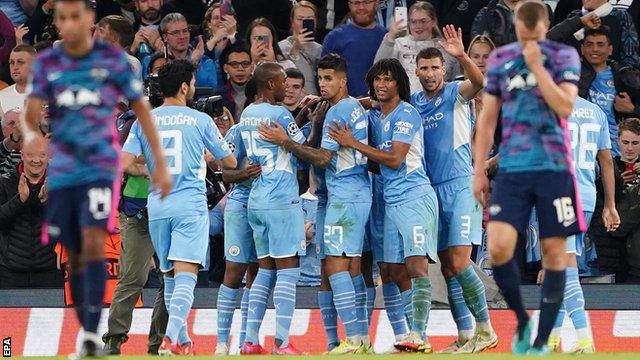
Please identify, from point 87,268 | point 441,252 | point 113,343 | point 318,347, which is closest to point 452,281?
point 441,252

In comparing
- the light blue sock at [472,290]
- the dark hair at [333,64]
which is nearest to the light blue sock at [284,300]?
the light blue sock at [472,290]

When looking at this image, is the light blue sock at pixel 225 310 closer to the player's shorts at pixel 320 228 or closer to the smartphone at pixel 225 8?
the player's shorts at pixel 320 228

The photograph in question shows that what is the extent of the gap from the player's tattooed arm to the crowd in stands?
4.60 ft

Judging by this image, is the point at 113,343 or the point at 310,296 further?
the point at 310,296

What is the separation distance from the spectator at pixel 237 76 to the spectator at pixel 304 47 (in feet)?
1.75

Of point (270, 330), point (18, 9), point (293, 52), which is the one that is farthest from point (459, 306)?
point (18, 9)

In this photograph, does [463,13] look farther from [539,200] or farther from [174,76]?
[539,200]

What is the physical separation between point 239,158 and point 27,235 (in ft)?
10.6

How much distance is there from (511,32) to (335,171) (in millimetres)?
4870

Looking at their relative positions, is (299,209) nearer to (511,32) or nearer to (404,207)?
(404,207)

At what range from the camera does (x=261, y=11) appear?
60.7 ft

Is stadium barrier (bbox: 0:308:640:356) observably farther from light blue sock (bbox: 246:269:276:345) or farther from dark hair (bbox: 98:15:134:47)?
dark hair (bbox: 98:15:134:47)

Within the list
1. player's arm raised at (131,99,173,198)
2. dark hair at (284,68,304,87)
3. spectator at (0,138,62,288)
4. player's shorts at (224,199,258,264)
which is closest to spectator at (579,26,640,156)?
dark hair at (284,68,304,87)

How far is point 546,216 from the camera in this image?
9.88m
